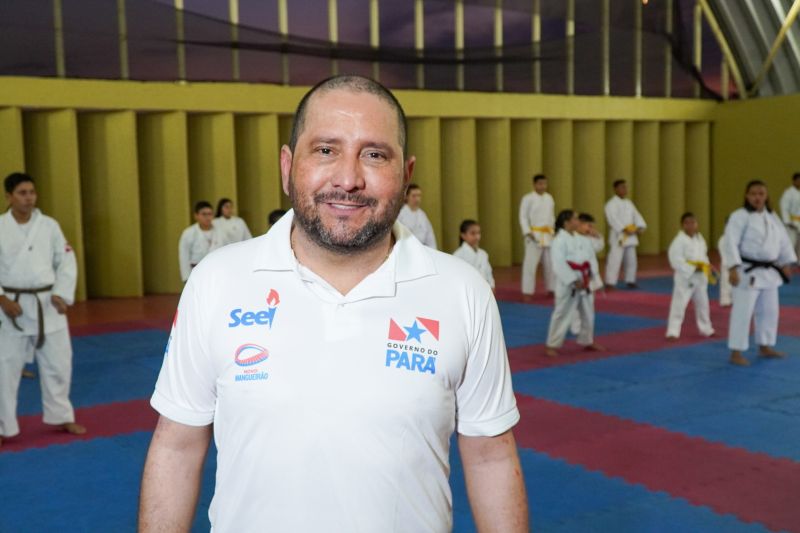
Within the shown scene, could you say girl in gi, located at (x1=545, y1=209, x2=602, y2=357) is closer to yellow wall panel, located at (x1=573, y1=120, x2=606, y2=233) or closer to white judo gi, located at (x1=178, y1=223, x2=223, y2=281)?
white judo gi, located at (x1=178, y1=223, x2=223, y2=281)

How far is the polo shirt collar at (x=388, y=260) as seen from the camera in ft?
5.91

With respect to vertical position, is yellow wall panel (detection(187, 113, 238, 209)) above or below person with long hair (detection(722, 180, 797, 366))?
above

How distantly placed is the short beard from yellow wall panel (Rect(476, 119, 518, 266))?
1638 cm

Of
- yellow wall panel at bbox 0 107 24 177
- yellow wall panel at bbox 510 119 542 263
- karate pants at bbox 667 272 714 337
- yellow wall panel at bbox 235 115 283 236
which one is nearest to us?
karate pants at bbox 667 272 714 337

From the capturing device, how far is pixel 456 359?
175 cm

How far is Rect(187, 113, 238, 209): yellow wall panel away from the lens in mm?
14844

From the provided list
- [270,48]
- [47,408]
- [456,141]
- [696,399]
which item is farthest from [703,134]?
[47,408]

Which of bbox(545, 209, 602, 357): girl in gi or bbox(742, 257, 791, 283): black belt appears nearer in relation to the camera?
bbox(742, 257, 791, 283): black belt

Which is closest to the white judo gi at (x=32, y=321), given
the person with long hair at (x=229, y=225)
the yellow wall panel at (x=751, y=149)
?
the person with long hair at (x=229, y=225)

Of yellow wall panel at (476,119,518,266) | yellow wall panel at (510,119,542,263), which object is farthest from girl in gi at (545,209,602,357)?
yellow wall panel at (510,119,542,263)

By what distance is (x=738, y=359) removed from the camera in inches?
315

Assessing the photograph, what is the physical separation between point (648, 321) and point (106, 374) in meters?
6.80

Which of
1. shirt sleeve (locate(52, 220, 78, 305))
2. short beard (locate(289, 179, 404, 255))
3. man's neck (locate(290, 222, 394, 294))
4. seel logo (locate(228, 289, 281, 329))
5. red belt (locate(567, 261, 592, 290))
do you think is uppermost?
short beard (locate(289, 179, 404, 255))

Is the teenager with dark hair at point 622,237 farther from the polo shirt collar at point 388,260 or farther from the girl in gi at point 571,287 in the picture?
the polo shirt collar at point 388,260
